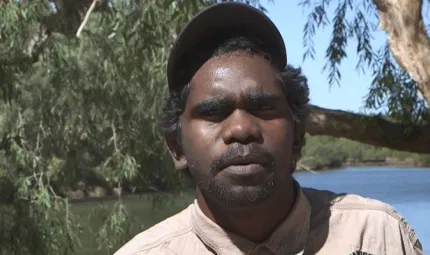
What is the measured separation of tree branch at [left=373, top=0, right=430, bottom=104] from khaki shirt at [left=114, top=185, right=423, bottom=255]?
9.87 ft

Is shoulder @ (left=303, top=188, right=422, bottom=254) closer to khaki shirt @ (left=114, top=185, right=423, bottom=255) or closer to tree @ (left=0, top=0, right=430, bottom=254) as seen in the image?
khaki shirt @ (left=114, top=185, right=423, bottom=255)

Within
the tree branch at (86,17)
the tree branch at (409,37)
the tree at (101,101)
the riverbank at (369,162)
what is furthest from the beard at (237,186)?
the riverbank at (369,162)

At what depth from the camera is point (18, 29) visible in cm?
428

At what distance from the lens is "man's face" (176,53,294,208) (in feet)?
3.75

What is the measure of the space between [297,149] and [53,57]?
369cm

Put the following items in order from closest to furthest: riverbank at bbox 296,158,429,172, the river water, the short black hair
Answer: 1. the short black hair
2. the river water
3. riverbank at bbox 296,158,429,172

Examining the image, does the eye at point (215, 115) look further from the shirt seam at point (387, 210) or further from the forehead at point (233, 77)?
the shirt seam at point (387, 210)

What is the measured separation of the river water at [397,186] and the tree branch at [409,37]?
4.59ft

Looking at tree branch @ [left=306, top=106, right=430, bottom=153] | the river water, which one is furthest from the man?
the river water

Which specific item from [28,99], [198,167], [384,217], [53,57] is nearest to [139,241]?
[198,167]

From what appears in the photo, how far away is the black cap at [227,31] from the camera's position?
125 cm

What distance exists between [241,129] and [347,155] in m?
7.89

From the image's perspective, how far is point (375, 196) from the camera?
8.98 metres

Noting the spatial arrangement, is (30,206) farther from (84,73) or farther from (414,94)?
(414,94)
